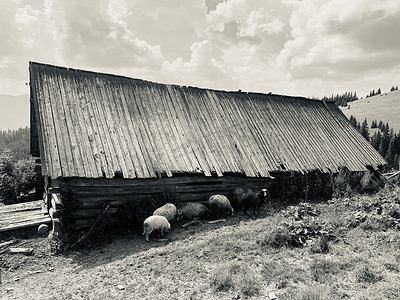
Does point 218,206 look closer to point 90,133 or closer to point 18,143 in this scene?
point 90,133

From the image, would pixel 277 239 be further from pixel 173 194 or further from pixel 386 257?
pixel 173 194

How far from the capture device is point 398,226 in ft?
25.6

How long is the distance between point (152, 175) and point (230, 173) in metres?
3.88

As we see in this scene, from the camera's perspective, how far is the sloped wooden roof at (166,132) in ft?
35.2

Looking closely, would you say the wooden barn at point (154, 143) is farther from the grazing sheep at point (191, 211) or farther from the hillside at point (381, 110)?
the hillside at point (381, 110)

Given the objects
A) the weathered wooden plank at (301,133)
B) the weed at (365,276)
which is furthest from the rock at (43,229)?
the weathered wooden plank at (301,133)

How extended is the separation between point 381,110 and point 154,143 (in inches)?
4610

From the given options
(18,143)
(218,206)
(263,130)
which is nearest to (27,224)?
(218,206)

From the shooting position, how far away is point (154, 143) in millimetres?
12266

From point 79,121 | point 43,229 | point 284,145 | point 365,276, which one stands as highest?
point 79,121

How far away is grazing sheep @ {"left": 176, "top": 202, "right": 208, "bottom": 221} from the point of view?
1110cm

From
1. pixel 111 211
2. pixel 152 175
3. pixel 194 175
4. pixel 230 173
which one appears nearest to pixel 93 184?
pixel 111 211

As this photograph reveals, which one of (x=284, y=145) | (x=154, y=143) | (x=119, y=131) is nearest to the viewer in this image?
(x=119, y=131)

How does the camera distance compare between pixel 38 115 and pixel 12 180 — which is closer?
pixel 38 115
